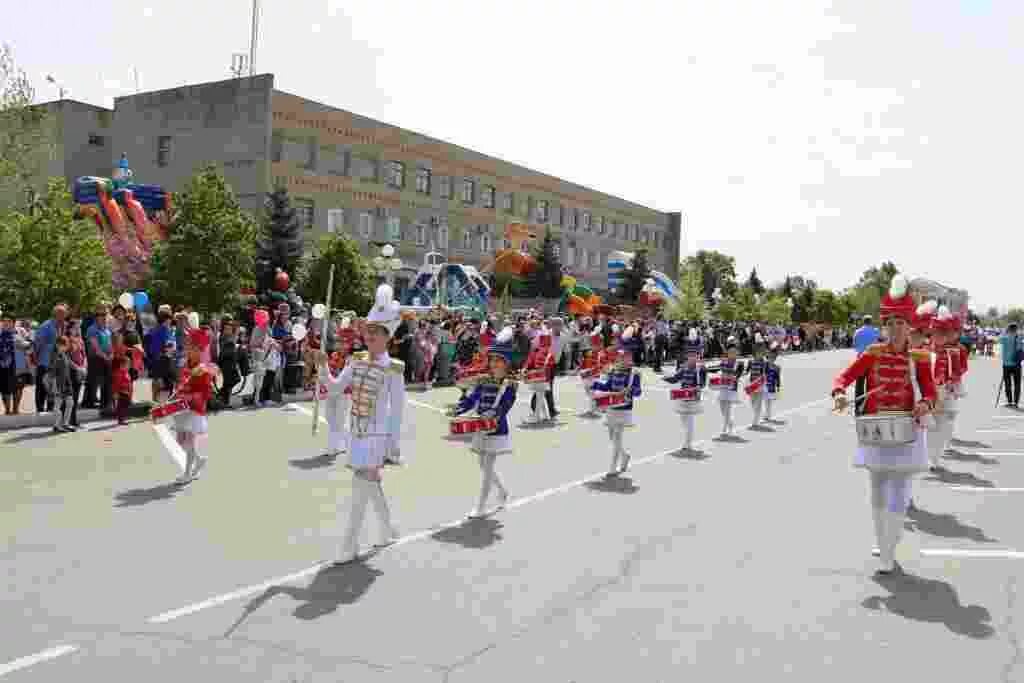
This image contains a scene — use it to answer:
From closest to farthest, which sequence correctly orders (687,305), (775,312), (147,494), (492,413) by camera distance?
(492,413)
(147,494)
(687,305)
(775,312)

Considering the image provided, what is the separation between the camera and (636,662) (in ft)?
16.2

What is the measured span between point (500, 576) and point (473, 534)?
128 cm

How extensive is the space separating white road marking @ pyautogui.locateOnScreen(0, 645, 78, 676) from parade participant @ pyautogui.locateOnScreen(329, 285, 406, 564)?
2.24 m

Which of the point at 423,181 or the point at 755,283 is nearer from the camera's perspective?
the point at 423,181

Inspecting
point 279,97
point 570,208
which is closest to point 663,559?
point 279,97

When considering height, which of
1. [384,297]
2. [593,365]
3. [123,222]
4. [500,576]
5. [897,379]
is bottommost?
[500,576]

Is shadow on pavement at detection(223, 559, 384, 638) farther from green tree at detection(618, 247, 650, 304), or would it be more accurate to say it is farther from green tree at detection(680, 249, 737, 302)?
green tree at detection(680, 249, 737, 302)

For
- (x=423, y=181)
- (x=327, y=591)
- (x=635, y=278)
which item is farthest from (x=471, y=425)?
(x=635, y=278)

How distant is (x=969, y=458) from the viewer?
13328 mm

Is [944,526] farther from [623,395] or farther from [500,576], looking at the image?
[500,576]

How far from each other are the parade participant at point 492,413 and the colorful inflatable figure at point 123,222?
2768 centimetres

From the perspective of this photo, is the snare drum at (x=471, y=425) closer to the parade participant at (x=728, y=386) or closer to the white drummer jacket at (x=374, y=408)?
the white drummer jacket at (x=374, y=408)

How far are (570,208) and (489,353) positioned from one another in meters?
60.6

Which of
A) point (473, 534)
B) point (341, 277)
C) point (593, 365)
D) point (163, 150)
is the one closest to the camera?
point (473, 534)
